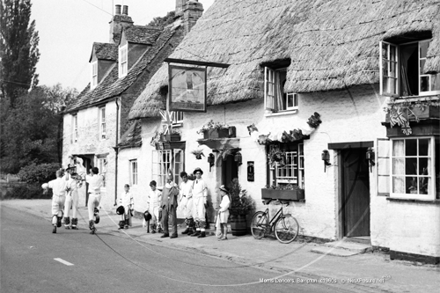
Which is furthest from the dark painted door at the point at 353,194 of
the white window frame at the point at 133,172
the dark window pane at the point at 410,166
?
the white window frame at the point at 133,172

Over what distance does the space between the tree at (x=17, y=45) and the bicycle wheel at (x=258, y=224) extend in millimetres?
8784

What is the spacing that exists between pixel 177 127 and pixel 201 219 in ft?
15.4

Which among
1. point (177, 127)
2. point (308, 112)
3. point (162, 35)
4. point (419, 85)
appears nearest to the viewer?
point (419, 85)

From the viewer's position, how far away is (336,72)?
43.8 feet

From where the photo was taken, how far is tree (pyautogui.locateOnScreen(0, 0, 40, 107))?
7980mm

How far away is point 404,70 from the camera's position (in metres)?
12.6

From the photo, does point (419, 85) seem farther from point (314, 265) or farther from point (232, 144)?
point (232, 144)

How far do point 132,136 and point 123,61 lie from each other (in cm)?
439

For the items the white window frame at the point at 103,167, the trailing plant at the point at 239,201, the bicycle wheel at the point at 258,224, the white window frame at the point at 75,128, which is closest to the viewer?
the bicycle wheel at the point at 258,224

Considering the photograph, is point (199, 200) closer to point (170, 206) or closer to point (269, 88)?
point (170, 206)

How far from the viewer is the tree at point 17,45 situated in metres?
7.98

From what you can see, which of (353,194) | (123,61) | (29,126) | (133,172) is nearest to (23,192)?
(133,172)

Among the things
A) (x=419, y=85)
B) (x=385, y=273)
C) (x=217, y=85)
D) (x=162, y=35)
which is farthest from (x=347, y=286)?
(x=162, y=35)

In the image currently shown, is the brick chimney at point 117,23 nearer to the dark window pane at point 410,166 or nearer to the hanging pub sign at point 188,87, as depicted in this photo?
the hanging pub sign at point 188,87
